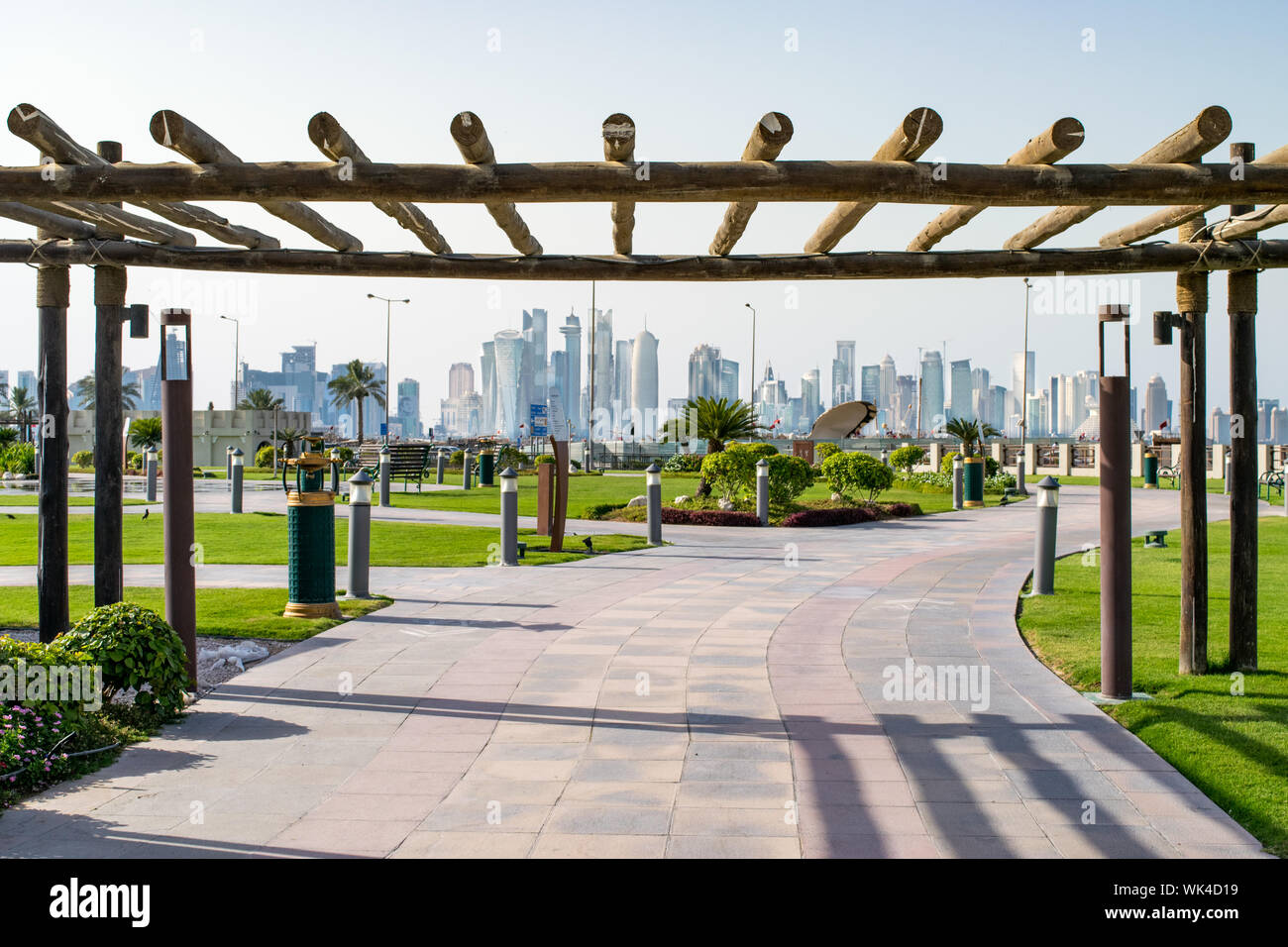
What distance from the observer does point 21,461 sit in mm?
36344

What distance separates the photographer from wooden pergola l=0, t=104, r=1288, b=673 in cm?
509

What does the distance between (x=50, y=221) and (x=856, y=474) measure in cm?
1951

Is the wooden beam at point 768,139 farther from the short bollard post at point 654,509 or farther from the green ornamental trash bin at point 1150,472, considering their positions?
the green ornamental trash bin at point 1150,472

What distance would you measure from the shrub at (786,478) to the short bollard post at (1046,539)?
34.0 feet

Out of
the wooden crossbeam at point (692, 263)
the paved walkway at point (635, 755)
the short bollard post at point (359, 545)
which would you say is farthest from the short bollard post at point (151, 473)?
the wooden crossbeam at point (692, 263)

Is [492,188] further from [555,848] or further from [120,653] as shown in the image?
[120,653]

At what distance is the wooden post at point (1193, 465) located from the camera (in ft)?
24.1

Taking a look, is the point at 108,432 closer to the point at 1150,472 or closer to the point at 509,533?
the point at 509,533

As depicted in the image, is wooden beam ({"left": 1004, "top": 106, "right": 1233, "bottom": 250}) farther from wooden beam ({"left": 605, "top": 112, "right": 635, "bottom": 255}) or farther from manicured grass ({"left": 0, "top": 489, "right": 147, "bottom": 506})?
manicured grass ({"left": 0, "top": 489, "right": 147, "bottom": 506})

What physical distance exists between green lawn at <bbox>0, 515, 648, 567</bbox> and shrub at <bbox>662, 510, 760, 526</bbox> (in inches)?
121

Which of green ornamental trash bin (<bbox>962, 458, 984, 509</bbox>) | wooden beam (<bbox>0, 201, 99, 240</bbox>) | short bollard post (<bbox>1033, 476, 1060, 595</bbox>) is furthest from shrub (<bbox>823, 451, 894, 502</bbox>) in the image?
wooden beam (<bbox>0, 201, 99, 240</bbox>)

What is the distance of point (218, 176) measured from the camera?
5.18 meters
